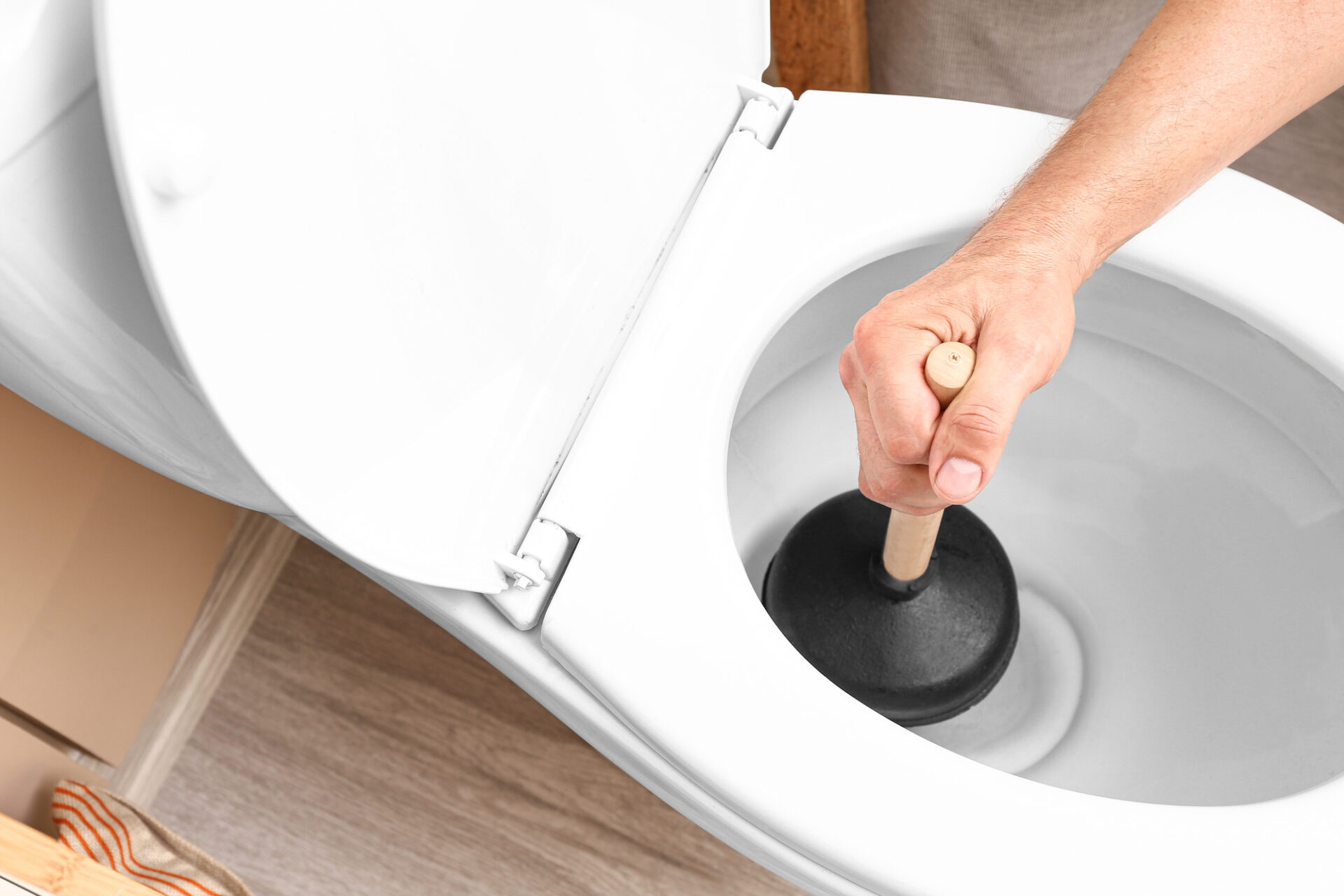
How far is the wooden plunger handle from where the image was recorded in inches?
16.1

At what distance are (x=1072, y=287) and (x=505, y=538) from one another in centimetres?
30

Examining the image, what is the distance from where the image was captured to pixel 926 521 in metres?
0.48

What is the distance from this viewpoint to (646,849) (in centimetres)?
85

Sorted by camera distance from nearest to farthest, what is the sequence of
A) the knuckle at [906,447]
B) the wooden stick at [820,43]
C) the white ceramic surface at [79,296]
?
the white ceramic surface at [79,296] < the knuckle at [906,447] < the wooden stick at [820,43]

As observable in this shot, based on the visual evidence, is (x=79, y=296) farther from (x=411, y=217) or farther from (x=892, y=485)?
(x=892, y=485)

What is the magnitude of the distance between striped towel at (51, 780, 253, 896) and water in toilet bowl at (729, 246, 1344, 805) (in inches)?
17.1

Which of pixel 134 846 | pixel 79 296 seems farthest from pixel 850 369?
pixel 134 846

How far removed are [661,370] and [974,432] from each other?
0.18 metres

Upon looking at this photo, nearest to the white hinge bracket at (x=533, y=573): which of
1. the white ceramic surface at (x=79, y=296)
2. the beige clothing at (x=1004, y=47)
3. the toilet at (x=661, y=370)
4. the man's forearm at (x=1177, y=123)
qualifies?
the toilet at (x=661, y=370)

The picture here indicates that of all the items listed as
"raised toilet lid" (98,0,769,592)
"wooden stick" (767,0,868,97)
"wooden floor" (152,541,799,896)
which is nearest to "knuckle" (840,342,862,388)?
"raised toilet lid" (98,0,769,592)

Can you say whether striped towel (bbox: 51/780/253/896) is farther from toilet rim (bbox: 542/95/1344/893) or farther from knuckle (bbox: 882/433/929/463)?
knuckle (bbox: 882/433/929/463)

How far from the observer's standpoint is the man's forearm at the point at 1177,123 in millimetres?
502

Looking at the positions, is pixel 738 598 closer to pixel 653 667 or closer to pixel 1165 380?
pixel 653 667

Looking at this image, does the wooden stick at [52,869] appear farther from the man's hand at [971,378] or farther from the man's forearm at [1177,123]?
the man's forearm at [1177,123]
